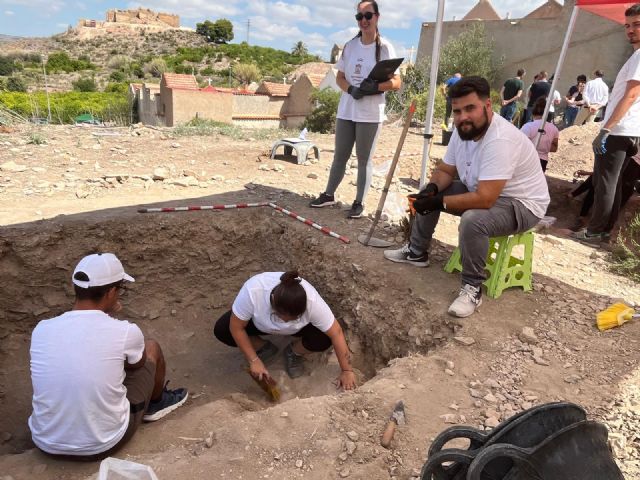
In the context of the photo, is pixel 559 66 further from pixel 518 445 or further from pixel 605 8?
pixel 518 445

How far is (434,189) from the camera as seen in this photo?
3479 mm

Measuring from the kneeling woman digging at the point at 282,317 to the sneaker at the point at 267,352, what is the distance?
39 centimetres

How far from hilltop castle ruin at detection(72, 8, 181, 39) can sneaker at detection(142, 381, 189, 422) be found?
8001 cm

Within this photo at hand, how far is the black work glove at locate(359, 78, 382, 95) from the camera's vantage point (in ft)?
13.2

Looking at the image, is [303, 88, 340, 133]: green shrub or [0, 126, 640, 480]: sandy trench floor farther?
[303, 88, 340, 133]: green shrub

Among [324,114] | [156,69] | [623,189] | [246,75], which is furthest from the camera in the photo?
[156,69]

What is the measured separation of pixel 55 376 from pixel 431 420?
6.30 ft

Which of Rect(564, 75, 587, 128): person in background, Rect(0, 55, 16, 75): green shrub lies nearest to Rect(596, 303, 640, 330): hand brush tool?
Rect(564, 75, 587, 128): person in background

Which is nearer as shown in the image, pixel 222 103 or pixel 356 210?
pixel 356 210

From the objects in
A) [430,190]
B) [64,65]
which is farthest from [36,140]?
[64,65]

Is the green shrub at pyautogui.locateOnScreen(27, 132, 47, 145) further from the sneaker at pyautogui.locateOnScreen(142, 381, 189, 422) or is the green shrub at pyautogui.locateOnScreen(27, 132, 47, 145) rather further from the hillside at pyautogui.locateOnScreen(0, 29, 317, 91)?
the hillside at pyautogui.locateOnScreen(0, 29, 317, 91)

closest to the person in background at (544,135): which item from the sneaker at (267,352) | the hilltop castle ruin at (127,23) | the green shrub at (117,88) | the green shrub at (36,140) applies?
the sneaker at (267,352)

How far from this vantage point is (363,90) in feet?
13.3

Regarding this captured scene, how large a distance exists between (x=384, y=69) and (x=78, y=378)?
3.31 metres
